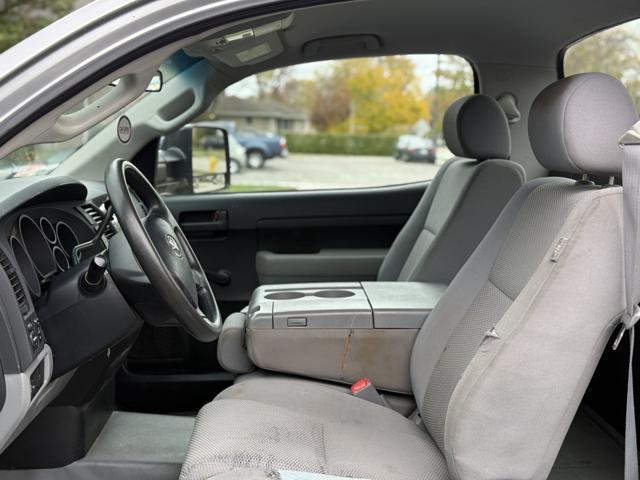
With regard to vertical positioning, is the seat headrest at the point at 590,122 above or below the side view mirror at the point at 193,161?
above

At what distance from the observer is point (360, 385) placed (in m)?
2.13

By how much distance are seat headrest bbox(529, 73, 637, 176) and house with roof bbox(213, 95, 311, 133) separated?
4.13 m

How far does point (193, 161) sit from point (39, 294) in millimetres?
1868

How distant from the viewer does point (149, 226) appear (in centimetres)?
176

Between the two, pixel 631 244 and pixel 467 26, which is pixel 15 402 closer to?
pixel 631 244

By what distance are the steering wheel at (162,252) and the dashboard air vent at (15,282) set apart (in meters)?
0.23

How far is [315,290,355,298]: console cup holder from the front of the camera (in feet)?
7.91

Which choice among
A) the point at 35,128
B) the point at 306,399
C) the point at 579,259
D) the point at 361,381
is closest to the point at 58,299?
the point at 35,128

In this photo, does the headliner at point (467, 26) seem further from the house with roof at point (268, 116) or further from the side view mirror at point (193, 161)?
the house with roof at point (268, 116)

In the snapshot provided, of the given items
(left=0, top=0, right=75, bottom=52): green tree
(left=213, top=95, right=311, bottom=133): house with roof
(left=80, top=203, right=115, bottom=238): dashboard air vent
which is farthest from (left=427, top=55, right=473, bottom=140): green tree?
(left=0, top=0, right=75, bottom=52): green tree

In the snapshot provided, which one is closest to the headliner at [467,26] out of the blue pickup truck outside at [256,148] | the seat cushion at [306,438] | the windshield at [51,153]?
the windshield at [51,153]

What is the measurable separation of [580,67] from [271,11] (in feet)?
7.45

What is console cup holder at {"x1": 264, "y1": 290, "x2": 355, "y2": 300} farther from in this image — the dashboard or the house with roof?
the house with roof

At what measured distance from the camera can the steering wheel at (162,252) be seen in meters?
1.48
